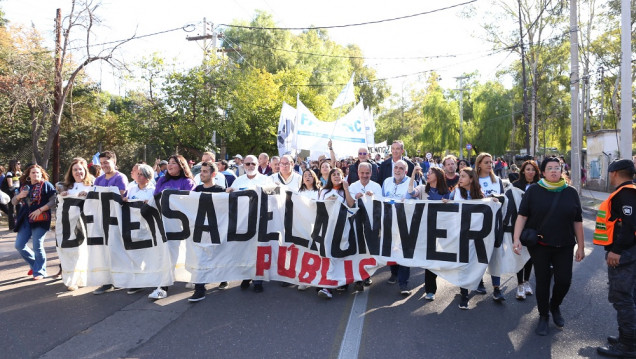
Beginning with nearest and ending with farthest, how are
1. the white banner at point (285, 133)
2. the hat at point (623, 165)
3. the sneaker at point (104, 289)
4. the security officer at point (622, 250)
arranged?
the security officer at point (622, 250) → the hat at point (623, 165) → the sneaker at point (104, 289) → the white banner at point (285, 133)

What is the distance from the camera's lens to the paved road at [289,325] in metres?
4.13

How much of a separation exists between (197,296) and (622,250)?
14.7 ft

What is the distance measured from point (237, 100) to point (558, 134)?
3627 cm

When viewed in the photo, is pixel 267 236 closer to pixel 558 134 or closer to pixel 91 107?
pixel 91 107

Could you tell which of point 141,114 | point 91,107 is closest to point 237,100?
point 141,114

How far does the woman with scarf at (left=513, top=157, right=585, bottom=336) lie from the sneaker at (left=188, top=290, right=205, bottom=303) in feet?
12.3

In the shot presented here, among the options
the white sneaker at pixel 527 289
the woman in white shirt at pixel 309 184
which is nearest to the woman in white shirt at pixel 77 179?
the woman in white shirt at pixel 309 184

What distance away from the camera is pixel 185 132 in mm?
18609

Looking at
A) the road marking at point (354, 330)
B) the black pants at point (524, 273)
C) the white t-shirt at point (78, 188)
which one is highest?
the white t-shirt at point (78, 188)

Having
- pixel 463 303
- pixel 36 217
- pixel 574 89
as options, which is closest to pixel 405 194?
pixel 463 303

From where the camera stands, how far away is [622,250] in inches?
159

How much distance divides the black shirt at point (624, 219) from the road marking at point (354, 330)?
2399 millimetres

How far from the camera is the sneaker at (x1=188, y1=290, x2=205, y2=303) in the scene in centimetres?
563

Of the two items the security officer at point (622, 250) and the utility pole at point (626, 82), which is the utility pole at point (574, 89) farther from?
the security officer at point (622, 250)
